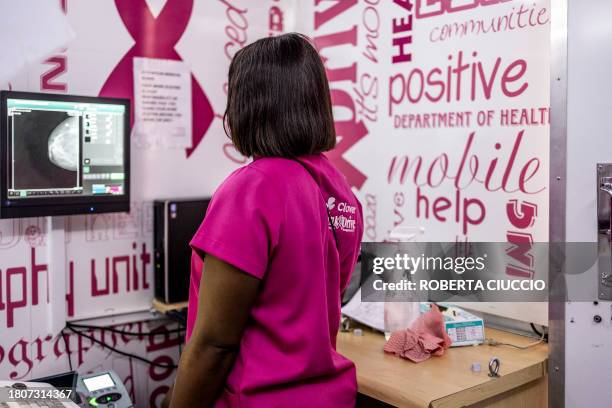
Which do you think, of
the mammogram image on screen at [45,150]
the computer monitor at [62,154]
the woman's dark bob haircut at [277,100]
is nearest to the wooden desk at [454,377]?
the woman's dark bob haircut at [277,100]

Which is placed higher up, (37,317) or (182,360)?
(182,360)

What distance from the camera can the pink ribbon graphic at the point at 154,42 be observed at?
8.56 feet

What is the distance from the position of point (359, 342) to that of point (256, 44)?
1245mm

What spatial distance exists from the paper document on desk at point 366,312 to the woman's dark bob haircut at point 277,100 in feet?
3.68

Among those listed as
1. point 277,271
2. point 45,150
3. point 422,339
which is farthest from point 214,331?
point 45,150

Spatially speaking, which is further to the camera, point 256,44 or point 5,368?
point 5,368

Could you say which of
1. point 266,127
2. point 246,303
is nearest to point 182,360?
point 246,303

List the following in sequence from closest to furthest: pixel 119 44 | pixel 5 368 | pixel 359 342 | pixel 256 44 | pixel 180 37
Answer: pixel 256 44 < pixel 359 342 < pixel 5 368 < pixel 119 44 < pixel 180 37

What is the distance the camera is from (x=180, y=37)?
9.11ft

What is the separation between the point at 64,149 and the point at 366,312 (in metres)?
1.33

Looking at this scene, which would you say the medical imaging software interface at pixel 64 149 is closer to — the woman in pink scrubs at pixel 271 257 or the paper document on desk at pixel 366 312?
the paper document on desk at pixel 366 312

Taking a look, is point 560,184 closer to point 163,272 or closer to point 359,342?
point 359,342

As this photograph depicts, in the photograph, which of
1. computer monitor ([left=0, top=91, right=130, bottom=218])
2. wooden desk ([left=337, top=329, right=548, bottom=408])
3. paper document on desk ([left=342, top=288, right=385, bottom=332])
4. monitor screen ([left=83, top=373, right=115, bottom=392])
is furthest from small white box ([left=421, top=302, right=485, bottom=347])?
A: computer monitor ([left=0, top=91, right=130, bottom=218])

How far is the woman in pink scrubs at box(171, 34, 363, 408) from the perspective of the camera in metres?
1.14
